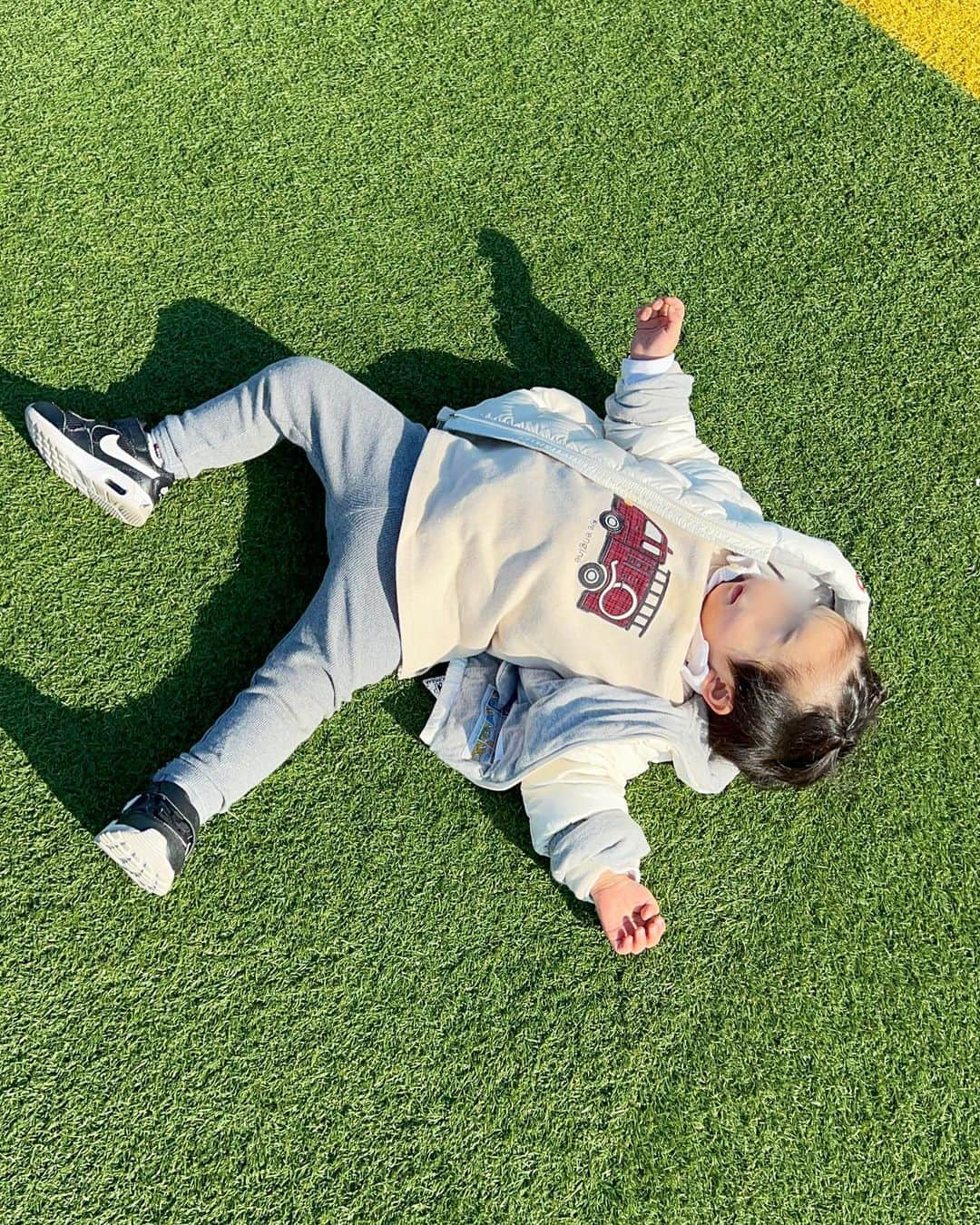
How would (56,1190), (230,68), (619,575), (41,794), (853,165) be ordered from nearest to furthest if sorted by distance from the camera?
(56,1190) → (41,794) → (619,575) → (230,68) → (853,165)

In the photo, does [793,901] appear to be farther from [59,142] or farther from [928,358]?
[59,142]

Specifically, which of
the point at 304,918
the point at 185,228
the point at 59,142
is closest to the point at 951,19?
the point at 185,228

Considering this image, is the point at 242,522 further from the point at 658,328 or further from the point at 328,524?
the point at 658,328

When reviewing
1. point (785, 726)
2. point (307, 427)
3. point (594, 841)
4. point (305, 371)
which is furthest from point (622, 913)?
point (305, 371)

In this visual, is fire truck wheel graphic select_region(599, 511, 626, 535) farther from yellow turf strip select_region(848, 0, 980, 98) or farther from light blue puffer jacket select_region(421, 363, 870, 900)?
yellow turf strip select_region(848, 0, 980, 98)

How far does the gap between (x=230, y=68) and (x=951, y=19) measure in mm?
2535

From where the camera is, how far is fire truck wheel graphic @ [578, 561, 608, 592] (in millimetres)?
2439

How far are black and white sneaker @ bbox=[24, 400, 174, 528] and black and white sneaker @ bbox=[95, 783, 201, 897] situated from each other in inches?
27.8

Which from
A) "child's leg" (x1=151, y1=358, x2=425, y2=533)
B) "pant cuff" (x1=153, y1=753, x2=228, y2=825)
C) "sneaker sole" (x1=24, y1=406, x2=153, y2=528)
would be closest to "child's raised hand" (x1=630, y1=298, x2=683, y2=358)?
"child's leg" (x1=151, y1=358, x2=425, y2=533)

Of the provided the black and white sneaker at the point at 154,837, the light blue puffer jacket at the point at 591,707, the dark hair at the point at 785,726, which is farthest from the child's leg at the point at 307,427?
the dark hair at the point at 785,726

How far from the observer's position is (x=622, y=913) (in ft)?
7.86

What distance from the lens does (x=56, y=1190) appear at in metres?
2.06

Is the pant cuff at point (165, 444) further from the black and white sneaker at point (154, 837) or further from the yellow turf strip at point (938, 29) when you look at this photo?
the yellow turf strip at point (938, 29)

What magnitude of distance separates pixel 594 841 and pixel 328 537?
96 centimetres
